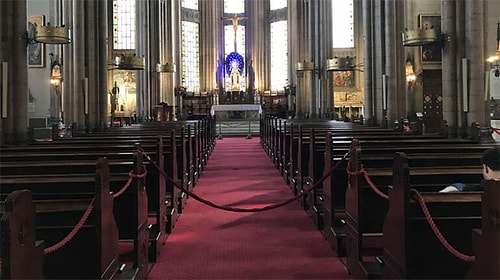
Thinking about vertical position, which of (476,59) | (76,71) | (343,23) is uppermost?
(343,23)

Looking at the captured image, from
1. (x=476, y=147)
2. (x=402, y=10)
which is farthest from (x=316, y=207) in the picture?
(x=402, y=10)

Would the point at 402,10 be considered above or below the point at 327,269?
above

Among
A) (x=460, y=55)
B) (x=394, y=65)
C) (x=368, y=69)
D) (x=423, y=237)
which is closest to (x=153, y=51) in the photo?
(x=368, y=69)

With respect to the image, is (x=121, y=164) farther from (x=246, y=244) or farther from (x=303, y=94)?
(x=303, y=94)

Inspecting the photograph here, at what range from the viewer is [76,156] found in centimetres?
736

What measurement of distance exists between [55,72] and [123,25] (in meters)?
15.0

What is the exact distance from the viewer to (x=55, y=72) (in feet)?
77.4

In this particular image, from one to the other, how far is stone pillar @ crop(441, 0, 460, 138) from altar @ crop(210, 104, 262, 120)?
22110 millimetres

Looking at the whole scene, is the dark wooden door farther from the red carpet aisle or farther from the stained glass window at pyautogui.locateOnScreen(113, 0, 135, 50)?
the stained glass window at pyautogui.locateOnScreen(113, 0, 135, 50)

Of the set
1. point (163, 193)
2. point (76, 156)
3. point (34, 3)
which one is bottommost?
point (163, 193)

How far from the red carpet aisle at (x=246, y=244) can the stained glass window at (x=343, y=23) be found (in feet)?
99.6

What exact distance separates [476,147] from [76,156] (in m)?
6.30

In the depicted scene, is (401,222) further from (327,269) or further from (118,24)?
(118,24)

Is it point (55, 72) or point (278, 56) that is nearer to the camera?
point (55, 72)
